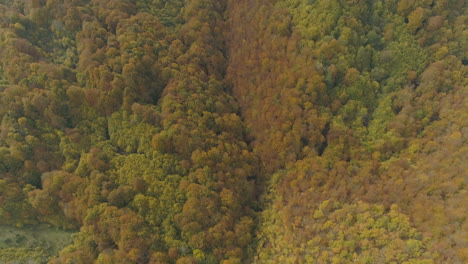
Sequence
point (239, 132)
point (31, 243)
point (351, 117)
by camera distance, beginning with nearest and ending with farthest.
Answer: point (31, 243) < point (351, 117) < point (239, 132)

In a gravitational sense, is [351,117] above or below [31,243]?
above

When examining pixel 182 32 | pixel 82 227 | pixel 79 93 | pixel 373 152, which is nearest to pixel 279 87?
pixel 373 152

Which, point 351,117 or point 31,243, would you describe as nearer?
point 31,243

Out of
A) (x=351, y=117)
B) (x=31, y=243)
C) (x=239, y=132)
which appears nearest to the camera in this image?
(x=31, y=243)

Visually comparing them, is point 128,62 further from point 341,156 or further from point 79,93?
point 341,156

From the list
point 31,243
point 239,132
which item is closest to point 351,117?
point 239,132

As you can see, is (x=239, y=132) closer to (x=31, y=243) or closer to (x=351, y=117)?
(x=351, y=117)

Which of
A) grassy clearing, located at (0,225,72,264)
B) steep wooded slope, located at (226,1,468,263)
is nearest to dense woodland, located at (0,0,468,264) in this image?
steep wooded slope, located at (226,1,468,263)

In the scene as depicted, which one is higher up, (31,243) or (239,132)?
(239,132)

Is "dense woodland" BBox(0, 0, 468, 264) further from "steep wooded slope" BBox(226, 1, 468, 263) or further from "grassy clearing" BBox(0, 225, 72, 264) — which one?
"grassy clearing" BBox(0, 225, 72, 264)
